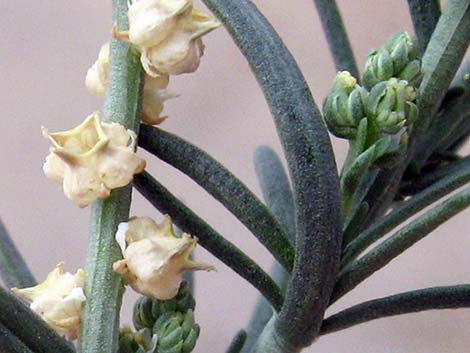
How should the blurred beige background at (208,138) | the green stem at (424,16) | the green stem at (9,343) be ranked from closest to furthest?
the green stem at (9,343), the green stem at (424,16), the blurred beige background at (208,138)

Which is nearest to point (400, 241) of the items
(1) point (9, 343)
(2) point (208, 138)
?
(1) point (9, 343)

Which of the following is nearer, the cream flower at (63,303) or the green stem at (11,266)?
the cream flower at (63,303)

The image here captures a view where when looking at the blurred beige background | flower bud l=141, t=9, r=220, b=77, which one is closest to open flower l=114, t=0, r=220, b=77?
flower bud l=141, t=9, r=220, b=77

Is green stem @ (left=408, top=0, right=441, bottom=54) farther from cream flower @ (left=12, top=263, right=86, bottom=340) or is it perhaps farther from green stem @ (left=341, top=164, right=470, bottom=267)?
cream flower @ (left=12, top=263, right=86, bottom=340)

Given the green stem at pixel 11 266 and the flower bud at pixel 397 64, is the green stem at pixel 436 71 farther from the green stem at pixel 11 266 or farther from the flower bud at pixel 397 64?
the green stem at pixel 11 266

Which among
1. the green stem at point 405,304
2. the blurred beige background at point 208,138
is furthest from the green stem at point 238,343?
the blurred beige background at point 208,138

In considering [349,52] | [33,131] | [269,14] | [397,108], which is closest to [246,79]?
[269,14]

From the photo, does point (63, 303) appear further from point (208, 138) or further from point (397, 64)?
point (208, 138)
